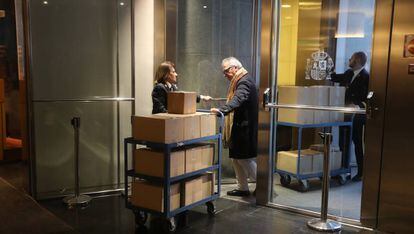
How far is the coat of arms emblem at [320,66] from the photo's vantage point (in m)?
4.12

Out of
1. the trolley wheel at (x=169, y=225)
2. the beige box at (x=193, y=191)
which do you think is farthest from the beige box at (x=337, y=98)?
the trolley wheel at (x=169, y=225)

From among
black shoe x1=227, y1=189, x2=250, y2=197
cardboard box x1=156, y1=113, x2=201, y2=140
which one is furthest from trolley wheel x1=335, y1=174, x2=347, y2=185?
cardboard box x1=156, y1=113, x2=201, y2=140

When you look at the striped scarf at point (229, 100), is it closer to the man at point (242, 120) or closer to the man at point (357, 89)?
the man at point (242, 120)

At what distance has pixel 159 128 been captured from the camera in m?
3.59

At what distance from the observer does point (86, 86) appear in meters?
4.90

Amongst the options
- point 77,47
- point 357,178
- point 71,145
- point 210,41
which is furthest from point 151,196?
point 210,41

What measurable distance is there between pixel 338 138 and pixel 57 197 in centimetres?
324

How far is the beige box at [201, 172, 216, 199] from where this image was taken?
13.6 feet

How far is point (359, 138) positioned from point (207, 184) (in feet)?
5.14

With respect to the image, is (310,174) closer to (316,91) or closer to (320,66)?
(316,91)

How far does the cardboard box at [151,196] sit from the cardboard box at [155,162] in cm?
12

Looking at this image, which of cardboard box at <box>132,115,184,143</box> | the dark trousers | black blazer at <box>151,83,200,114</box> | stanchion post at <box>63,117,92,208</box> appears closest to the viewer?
cardboard box at <box>132,115,184,143</box>

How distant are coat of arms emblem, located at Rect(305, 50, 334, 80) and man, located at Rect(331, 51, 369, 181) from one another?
0.08 metres

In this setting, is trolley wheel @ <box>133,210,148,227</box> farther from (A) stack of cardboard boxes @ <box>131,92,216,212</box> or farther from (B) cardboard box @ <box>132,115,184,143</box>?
(B) cardboard box @ <box>132,115,184,143</box>
